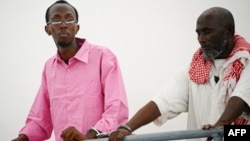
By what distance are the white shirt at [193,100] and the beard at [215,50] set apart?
1.6 inches

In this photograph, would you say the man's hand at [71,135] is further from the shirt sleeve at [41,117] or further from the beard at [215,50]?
the beard at [215,50]

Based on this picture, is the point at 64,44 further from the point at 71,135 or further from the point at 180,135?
the point at 180,135

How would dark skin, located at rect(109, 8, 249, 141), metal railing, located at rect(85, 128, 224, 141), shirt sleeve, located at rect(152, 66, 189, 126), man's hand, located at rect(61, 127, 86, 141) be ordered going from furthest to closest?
shirt sleeve, located at rect(152, 66, 189, 126) < dark skin, located at rect(109, 8, 249, 141) < man's hand, located at rect(61, 127, 86, 141) < metal railing, located at rect(85, 128, 224, 141)

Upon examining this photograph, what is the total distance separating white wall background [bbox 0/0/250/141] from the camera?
3.45 metres

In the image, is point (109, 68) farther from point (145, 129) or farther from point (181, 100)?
point (145, 129)

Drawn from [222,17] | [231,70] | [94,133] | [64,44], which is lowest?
[94,133]

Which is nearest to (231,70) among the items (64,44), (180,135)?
(180,135)

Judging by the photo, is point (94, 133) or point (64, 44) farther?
point (64, 44)

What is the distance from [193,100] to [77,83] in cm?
59

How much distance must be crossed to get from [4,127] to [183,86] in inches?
80.7

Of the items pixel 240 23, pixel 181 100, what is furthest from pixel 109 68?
pixel 240 23

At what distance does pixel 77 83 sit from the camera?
6.49ft

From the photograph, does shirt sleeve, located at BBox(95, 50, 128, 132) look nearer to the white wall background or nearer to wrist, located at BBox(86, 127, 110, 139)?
wrist, located at BBox(86, 127, 110, 139)

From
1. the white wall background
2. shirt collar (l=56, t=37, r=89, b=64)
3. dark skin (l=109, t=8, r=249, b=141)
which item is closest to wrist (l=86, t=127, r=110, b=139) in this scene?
dark skin (l=109, t=8, r=249, b=141)
